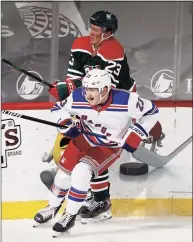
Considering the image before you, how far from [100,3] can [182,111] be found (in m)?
0.73

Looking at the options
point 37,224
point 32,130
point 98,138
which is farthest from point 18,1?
point 37,224

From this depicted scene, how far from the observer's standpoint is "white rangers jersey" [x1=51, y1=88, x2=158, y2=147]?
10.4ft

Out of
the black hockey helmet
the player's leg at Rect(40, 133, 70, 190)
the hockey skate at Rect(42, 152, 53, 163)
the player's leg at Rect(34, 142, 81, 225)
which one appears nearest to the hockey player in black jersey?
the black hockey helmet

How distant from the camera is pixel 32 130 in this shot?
3.72 m

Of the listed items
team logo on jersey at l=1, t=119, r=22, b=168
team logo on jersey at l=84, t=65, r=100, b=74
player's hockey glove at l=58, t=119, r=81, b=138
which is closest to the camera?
player's hockey glove at l=58, t=119, r=81, b=138

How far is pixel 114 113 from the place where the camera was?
3.18 metres

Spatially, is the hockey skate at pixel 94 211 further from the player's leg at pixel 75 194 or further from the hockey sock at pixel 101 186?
the player's leg at pixel 75 194

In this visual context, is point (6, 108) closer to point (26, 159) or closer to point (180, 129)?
point (26, 159)

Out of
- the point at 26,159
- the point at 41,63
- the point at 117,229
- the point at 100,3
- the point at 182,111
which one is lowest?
the point at 117,229

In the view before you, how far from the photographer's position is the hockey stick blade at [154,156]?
150 inches

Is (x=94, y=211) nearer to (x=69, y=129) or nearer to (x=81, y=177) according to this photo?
(x=81, y=177)

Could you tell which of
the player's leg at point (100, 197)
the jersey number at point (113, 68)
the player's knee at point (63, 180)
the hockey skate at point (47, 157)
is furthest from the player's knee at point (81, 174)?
the hockey skate at point (47, 157)

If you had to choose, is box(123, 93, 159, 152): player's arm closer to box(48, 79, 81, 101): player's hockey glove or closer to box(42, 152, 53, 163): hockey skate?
box(48, 79, 81, 101): player's hockey glove

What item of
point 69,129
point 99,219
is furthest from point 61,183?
point 99,219
